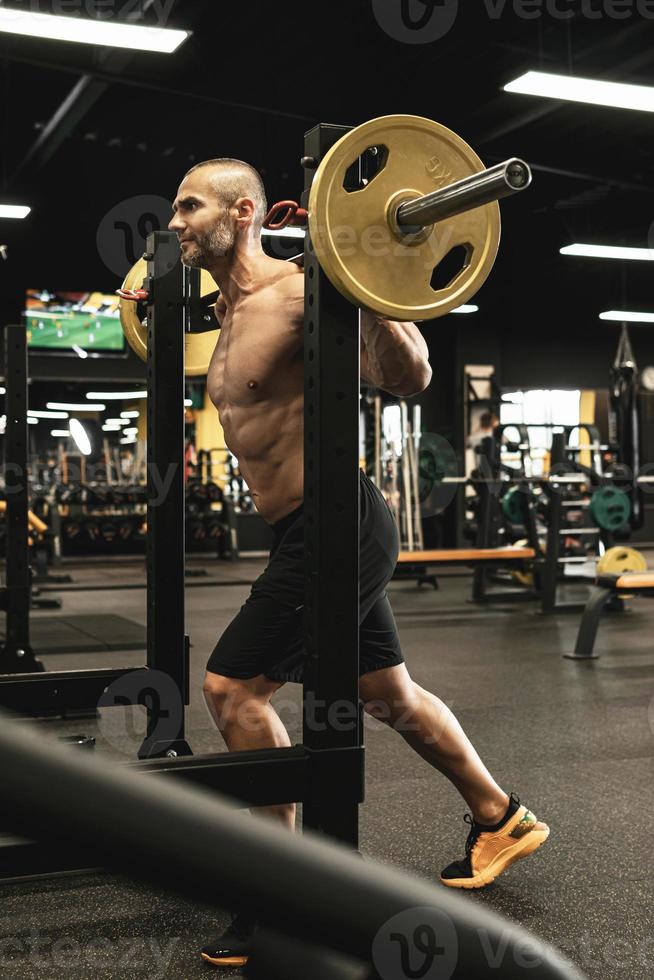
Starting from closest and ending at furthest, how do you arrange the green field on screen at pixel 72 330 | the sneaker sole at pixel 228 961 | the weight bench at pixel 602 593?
the sneaker sole at pixel 228 961 < the weight bench at pixel 602 593 < the green field on screen at pixel 72 330

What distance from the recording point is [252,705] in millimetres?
1802

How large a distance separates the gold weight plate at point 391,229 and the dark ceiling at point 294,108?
4.41 metres

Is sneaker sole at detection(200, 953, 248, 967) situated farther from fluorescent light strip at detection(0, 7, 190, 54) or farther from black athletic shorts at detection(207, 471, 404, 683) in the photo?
fluorescent light strip at detection(0, 7, 190, 54)

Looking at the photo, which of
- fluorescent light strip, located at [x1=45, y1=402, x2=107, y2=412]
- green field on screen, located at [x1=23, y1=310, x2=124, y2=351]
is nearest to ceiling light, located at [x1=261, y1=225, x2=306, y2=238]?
green field on screen, located at [x1=23, y1=310, x2=124, y2=351]

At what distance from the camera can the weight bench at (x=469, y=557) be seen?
6.59 meters

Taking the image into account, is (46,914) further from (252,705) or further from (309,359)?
(309,359)

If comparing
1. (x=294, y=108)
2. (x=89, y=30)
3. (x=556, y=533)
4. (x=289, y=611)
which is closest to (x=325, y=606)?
(x=289, y=611)

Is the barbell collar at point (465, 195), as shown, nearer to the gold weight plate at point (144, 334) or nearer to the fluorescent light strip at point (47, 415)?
the gold weight plate at point (144, 334)

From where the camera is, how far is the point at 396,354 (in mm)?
1728

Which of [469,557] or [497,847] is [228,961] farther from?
[469,557]

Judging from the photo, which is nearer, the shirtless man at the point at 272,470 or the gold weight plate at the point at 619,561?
the shirtless man at the point at 272,470

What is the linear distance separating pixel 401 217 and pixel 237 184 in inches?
21.1

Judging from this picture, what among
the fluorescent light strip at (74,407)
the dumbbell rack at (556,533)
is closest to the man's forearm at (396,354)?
the dumbbell rack at (556,533)

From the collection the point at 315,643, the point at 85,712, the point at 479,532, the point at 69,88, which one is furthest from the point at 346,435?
the point at 69,88
